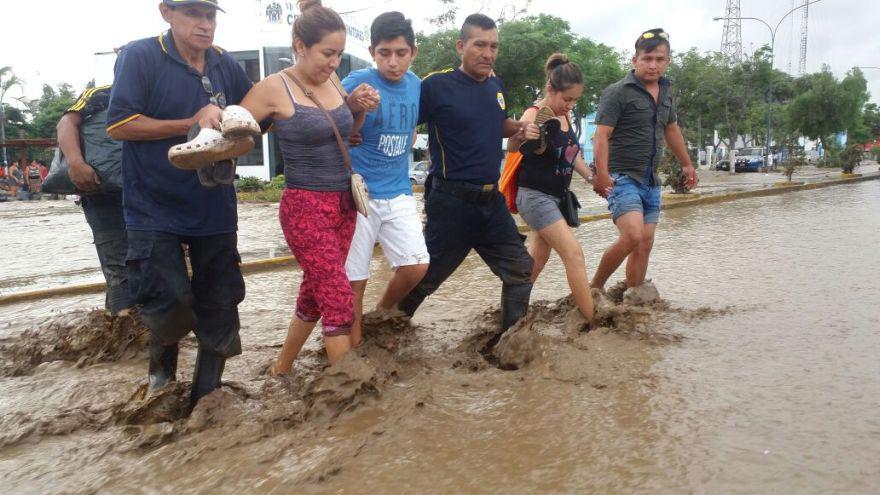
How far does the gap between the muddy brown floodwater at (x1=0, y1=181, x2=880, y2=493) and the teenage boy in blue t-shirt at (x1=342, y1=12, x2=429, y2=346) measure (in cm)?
51

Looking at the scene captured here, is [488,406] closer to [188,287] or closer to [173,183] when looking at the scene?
[188,287]

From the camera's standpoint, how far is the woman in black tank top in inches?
167

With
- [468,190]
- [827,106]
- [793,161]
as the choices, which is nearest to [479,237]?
[468,190]

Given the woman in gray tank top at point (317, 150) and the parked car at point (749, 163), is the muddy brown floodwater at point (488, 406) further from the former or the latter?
the parked car at point (749, 163)

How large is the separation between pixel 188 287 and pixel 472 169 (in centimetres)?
160

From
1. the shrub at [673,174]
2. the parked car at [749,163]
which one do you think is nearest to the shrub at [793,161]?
the shrub at [673,174]

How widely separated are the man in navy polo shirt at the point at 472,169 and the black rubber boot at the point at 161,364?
4.74 ft

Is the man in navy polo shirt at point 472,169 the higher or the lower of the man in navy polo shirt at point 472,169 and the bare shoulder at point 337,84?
the lower

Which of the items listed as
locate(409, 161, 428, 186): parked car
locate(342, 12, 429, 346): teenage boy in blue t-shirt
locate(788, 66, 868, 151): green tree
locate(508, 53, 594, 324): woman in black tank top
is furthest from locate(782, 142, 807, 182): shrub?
locate(342, 12, 429, 346): teenage boy in blue t-shirt

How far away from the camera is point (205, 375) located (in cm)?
329

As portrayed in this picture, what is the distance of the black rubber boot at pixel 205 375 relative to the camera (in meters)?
3.28

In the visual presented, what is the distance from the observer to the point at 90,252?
9078 millimetres

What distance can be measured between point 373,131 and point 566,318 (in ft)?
5.67

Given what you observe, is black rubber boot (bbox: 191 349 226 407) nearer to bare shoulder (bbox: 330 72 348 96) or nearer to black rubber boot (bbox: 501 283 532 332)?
bare shoulder (bbox: 330 72 348 96)
